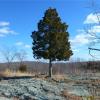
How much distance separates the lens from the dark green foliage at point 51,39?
3969 centimetres

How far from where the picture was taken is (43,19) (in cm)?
4019

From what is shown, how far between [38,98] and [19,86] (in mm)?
4208

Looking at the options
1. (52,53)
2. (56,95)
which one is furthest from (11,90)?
(52,53)

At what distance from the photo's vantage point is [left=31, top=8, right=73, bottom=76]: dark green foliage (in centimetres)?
3969

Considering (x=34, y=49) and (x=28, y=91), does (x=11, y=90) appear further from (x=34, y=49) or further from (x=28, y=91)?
(x=34, y=49)

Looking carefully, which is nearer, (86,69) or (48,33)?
(48,33)

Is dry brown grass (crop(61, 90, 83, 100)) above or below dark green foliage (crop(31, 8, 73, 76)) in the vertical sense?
below

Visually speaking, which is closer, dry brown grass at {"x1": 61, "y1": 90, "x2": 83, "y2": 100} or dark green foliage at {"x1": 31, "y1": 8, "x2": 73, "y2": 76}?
dry brown grass at {"x1": 61, "y1": 90, "x2": 83, "y2": 100}

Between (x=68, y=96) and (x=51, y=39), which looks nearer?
(x=68, y=96)

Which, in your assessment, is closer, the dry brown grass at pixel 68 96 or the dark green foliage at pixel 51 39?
the dry brown grass at pixel 68 96

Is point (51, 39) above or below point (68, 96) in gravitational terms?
above

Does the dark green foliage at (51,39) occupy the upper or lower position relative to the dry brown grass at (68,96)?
upper

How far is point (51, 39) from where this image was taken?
130 ft

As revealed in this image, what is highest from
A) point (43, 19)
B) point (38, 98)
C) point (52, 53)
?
point (43, 19)
